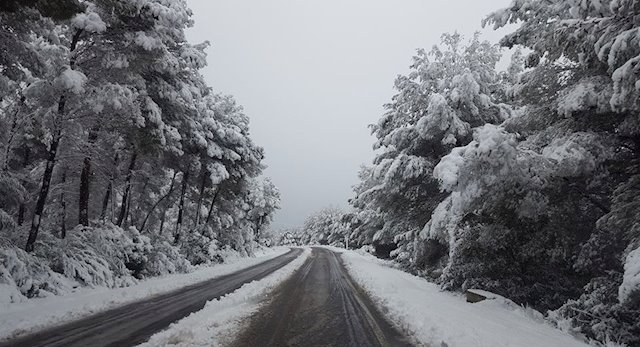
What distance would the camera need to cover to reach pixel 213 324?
7609 millimetres

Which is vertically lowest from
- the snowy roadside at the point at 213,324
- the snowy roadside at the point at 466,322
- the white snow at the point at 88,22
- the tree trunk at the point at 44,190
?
the snowy roadside at the point at 213,324

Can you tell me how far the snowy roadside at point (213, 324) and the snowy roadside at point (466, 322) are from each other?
3309mm

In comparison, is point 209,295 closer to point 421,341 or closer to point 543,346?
point 421,341

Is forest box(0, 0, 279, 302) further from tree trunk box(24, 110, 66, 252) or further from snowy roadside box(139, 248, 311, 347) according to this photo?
snowy roadside box(139, 248, 311, 347)

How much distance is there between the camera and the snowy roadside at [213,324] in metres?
6.32

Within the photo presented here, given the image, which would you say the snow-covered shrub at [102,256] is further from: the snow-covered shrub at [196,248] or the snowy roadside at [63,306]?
the snow-covered shrub at [196,248]

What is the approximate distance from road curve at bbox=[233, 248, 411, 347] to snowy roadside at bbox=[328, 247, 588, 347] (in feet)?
1.54

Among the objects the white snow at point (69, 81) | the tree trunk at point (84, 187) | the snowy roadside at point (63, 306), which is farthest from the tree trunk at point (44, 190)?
the tree trunk at point (84, 187)

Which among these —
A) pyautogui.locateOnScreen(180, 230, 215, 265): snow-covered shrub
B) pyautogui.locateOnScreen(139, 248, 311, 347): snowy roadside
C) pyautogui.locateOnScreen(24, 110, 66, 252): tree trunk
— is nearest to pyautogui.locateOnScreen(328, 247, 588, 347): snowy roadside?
pyautogui.locateOnScreen(139, 248, 311, 347): snowy roadside

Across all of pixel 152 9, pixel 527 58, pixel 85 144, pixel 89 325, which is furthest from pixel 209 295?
pixel 527 58

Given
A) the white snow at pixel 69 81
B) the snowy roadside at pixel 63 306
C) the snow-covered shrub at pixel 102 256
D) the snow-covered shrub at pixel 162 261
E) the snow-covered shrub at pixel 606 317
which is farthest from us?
the snow-covered shrub at pixel 162 261

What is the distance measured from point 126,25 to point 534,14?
39.9 feet

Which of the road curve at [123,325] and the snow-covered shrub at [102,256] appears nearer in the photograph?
the road curve at [123,325]

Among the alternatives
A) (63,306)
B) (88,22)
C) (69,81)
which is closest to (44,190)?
(69,81)
